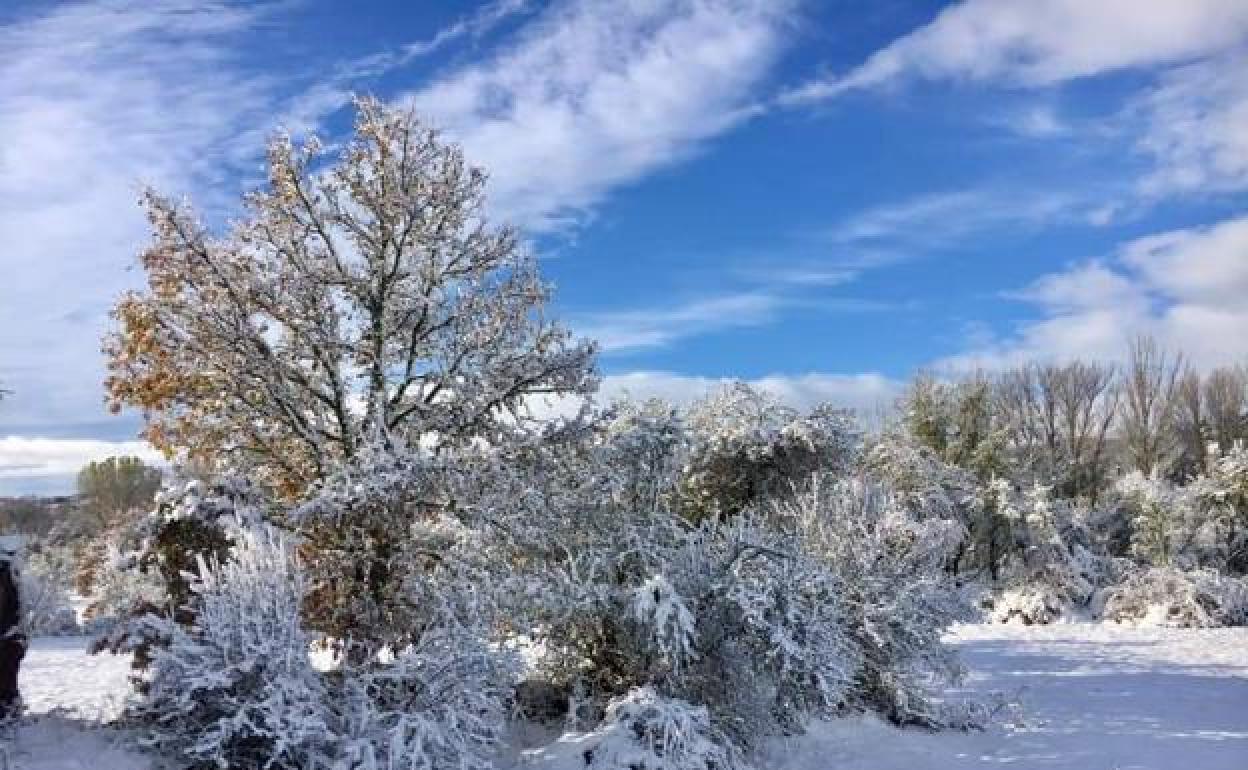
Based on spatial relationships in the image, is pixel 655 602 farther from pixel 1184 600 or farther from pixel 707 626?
pixel 1184 600

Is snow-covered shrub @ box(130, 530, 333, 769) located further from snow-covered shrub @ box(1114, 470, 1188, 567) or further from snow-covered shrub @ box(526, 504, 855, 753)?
snow-covered shrub @ box(1114, 470, 1188, 567)

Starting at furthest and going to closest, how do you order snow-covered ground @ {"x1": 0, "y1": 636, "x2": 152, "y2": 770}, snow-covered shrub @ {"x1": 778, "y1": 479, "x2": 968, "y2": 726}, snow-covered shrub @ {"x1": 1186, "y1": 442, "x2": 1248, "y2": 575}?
snow-covered shrub @ {"x1": 1186, "y1": 442, "x2": 1248, "y2": 575}, snow-covered shrub @ {"x1": 778, "y1": 479, "x2": 968, "y2": 726}, snow-covered ground @ {"x1": 0, "y1": 636, "x2": 152, "y2": 770}

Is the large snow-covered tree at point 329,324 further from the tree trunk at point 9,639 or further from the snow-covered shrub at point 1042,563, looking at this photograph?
the snow-covered shrub at point 1042,563

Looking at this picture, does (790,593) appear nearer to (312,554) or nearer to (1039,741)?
(1039,741)

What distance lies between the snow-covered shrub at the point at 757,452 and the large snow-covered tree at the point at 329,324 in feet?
9.47

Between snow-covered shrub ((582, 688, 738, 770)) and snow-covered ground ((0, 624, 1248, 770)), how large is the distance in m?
0.63

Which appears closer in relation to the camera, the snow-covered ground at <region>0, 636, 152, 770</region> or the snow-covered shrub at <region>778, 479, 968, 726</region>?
the snow-covered ground at <region>0, 636, 152, 770</region>

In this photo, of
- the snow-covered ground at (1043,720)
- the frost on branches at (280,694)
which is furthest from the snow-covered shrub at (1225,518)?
the frost on branches at (280,694)

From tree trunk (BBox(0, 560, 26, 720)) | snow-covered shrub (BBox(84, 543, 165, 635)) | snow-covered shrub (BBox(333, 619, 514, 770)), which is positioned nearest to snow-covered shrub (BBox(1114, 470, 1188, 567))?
snow-covered shrub (BBox(333, 619, 514, 770))

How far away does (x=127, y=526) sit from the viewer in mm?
9102

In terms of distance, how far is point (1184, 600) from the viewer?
726 inches

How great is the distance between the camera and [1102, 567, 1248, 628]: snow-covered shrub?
18391 millimetres

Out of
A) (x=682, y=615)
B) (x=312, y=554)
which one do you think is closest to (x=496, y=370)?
(x=312, y=554)

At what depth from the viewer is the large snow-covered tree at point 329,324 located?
32.2 feet
